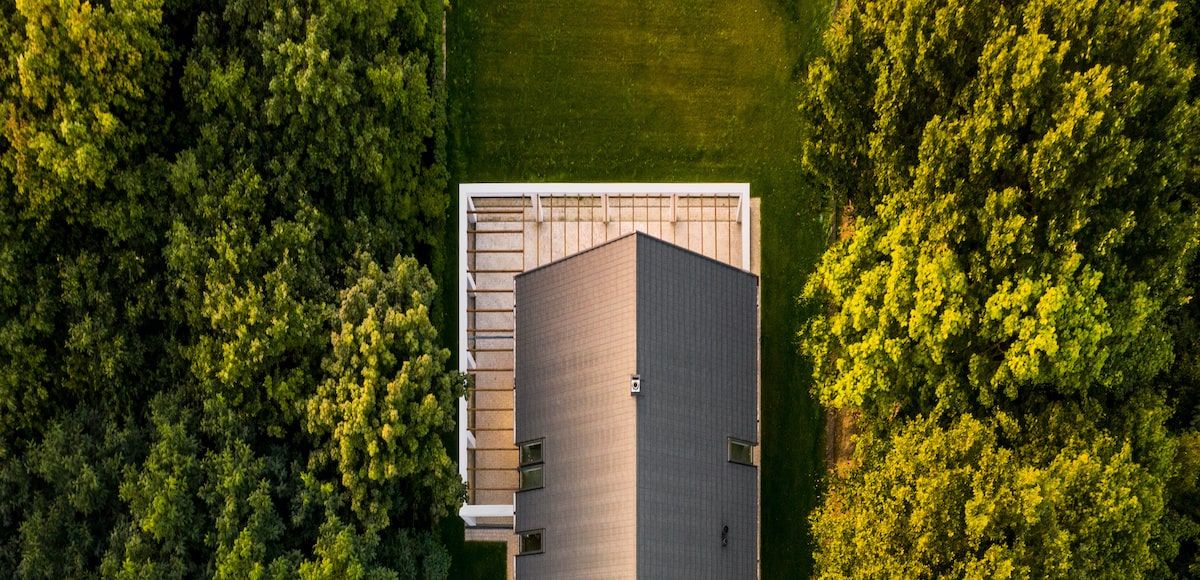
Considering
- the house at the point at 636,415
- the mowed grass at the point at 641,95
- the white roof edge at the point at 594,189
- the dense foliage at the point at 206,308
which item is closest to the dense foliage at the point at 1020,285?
the house at the point at 636,415

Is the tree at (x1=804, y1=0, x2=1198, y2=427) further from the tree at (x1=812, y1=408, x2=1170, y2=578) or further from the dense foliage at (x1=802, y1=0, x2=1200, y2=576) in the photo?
the tree at (x1=812, y1=408, x2=1170, y2=578)

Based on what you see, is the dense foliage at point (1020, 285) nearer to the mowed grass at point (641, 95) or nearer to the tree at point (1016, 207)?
the tree at point (1016, 207)

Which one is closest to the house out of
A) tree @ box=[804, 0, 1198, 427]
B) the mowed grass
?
tree @ box=[804, 0, 1198, 427]

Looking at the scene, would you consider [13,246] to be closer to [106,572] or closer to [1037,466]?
[106,572]

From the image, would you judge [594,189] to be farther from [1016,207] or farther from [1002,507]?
[1002,507]

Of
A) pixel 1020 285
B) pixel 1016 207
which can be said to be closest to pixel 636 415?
pixel 1020 285
